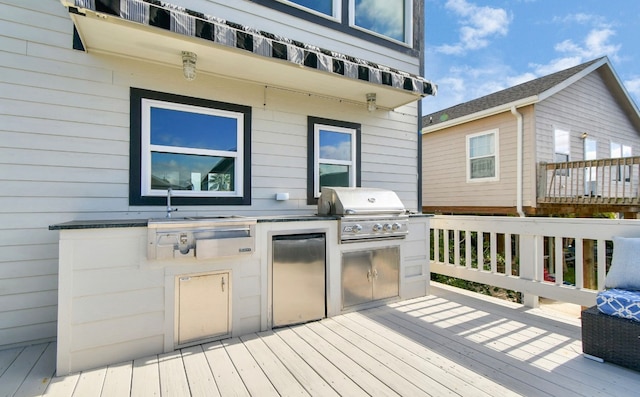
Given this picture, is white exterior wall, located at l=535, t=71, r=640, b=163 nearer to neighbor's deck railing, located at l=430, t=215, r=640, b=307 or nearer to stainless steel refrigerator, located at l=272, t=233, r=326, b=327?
neighbor's deck railing, located at l=430, t=215, r=640, b=307

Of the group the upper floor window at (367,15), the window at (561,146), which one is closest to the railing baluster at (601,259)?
the upper floor window at (367,15)

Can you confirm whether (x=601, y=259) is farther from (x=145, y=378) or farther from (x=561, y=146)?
(x=561, y=146)

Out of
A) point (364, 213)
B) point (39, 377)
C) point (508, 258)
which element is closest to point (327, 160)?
point (364, 213)

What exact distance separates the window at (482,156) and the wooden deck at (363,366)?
6.25m

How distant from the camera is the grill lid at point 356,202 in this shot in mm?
3546

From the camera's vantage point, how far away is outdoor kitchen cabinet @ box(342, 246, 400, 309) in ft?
11.5

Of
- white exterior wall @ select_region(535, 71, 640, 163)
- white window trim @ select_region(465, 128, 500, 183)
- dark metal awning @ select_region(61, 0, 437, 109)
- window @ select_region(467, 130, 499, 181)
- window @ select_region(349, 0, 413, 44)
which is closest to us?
dark metal awning @ select_region(61, 0, 437, 109)

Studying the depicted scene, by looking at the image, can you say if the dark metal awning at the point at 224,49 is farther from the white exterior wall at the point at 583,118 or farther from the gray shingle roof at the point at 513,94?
the white exterior wall at the point at 583,118

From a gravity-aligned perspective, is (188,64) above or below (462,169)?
above

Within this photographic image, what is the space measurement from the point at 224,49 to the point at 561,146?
9.47 meters

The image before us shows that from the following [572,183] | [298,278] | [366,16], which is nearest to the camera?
[298,278]

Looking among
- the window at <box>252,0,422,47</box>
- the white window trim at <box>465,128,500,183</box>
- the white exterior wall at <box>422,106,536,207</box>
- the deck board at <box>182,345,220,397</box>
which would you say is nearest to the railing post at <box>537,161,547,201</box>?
the white exterior wall at <box>422,106,536,207</box>

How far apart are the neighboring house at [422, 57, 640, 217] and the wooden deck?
577 centimetres

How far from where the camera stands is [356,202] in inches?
142
